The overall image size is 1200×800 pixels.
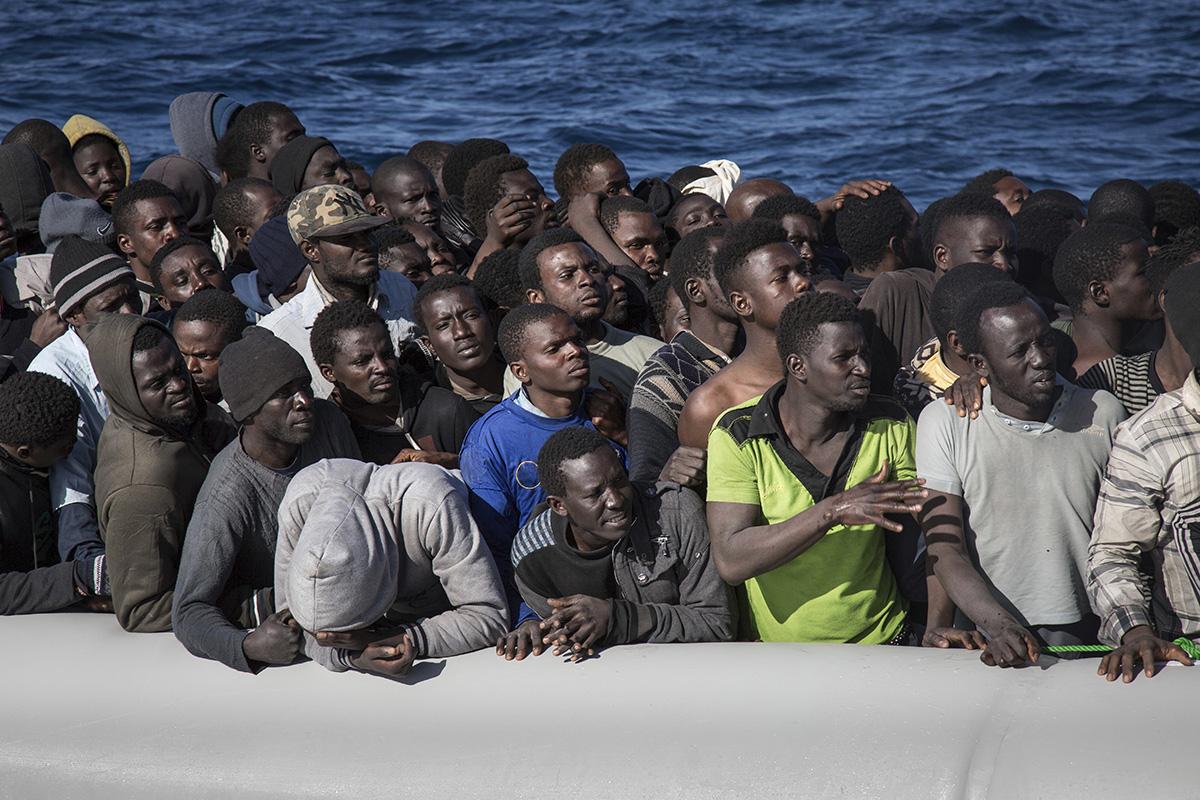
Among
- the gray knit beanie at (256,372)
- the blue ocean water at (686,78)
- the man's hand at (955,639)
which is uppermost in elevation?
the gray knit beanie at (256,372)

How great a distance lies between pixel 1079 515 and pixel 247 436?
2.33 m

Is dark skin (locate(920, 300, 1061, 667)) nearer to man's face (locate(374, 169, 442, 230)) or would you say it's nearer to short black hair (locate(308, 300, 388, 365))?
short black hair (locate(308, 300, 388, 365))

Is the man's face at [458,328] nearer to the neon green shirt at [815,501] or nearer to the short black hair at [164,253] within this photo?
the short black hair at [164,253]

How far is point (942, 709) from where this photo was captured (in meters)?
3.64

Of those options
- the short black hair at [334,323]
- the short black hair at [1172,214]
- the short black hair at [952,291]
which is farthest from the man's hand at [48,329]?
the short black hair at [1172,214]

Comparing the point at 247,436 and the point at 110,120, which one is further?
the point at 110,120

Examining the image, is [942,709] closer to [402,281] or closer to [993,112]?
[402,281]

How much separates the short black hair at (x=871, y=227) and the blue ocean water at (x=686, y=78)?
736cm

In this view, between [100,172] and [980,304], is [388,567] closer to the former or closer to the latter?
[980,304]

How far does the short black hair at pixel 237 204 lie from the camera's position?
6.58 metres

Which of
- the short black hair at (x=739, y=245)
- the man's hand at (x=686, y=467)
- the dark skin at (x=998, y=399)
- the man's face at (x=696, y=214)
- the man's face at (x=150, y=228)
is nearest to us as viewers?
the dark skin at (x=998, y=399)

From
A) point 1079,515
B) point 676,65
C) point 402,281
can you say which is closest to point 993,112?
point 676,65

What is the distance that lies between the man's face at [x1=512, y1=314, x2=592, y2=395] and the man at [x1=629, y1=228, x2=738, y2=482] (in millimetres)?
A: 196

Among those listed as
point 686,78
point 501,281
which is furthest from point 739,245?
point 686,78
